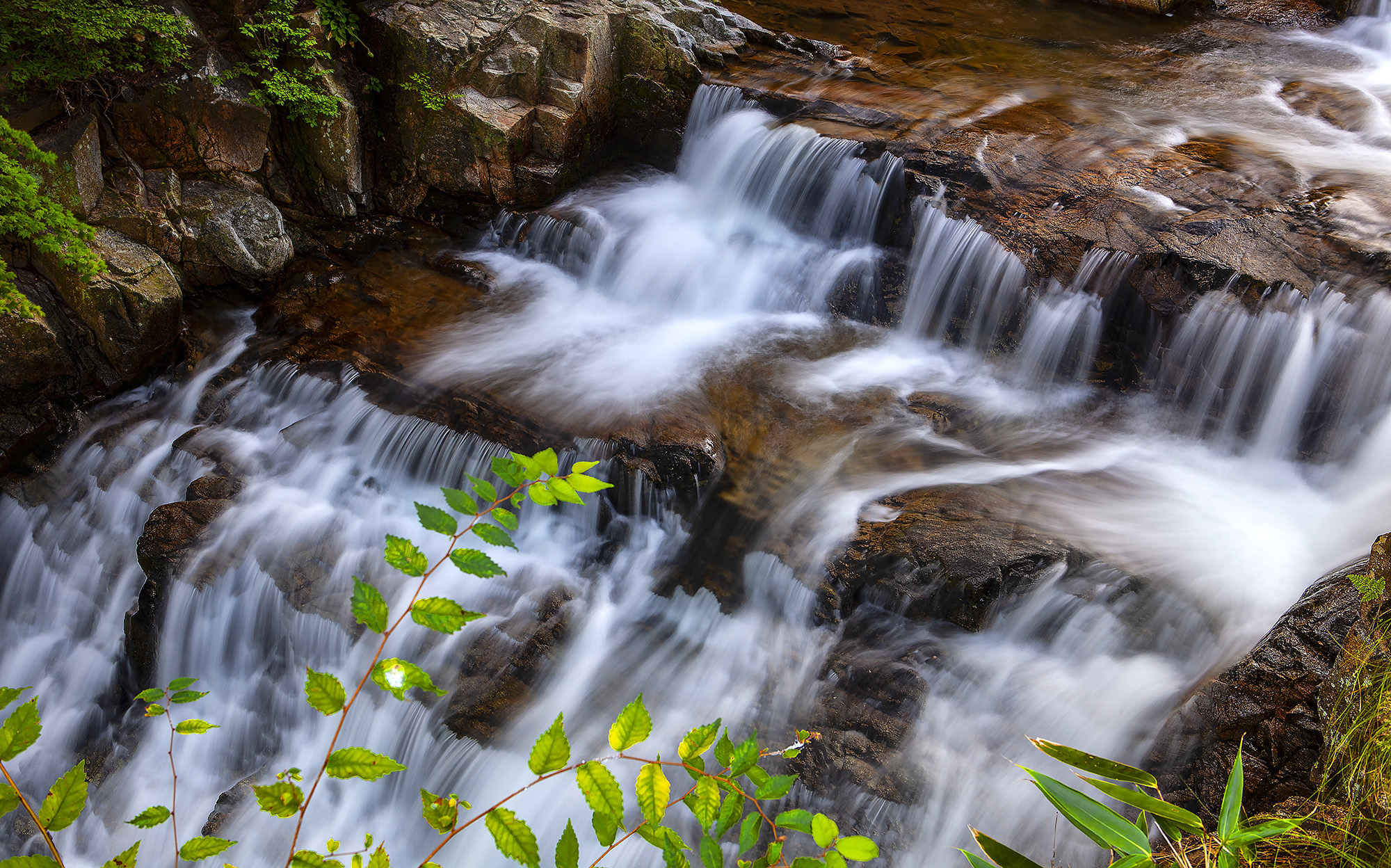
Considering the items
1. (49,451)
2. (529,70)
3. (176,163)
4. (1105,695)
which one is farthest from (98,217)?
(1105,695)

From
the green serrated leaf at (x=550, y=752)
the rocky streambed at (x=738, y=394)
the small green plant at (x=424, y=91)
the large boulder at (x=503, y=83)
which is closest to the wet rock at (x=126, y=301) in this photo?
the rocky streambed at (x=738, y=394)

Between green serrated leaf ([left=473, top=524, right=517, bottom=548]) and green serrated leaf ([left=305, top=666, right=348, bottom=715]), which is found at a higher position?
green serrated leaf ([left=473, top=524, right=517, bottom=548])

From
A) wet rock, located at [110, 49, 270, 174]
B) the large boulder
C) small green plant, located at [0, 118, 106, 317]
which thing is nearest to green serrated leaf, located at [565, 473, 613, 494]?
small green plant, located at [0, 118, 106, 317]

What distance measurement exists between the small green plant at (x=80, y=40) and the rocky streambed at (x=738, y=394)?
255 millimetres

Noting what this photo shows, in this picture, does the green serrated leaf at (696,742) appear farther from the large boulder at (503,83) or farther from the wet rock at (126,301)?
the large boulder at (503,83)

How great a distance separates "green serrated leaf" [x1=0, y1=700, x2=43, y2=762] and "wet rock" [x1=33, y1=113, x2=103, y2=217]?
18.0 feet

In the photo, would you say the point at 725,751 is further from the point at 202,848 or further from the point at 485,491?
the point at 202,848

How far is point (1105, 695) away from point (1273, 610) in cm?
95

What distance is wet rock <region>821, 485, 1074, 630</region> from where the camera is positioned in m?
4.00

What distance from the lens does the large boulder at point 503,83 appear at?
688cm

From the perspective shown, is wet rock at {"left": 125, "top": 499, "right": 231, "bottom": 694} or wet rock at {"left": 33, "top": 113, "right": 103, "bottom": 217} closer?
wet rock at {"left": 125, "top": 499, "right": 231, "bottom": 694}

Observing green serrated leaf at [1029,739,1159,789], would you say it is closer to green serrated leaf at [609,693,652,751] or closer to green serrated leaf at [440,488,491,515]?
green serrated leaf at [609,693,652,751]

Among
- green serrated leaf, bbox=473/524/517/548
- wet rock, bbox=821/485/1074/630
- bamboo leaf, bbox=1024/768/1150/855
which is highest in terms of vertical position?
green serrated leaf, bbox=473/524/517/548

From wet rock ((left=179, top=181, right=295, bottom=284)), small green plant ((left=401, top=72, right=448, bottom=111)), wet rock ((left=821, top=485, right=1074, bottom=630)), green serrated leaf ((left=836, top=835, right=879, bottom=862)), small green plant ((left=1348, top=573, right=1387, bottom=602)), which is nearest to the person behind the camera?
green serrated leaf ((left=836, top=835, right=879, bottom=862))
